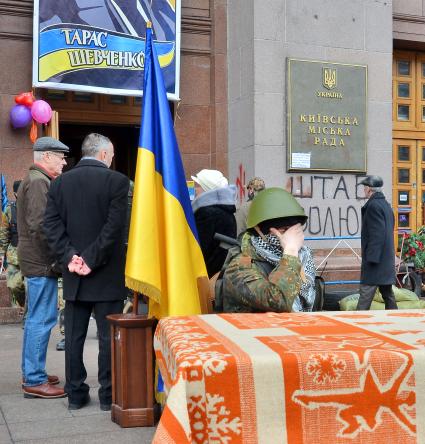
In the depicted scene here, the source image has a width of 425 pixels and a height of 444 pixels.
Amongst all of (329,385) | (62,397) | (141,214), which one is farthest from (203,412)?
(62,397)

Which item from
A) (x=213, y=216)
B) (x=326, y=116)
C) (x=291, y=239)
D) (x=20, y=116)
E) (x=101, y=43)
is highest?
(x=101, y=43)

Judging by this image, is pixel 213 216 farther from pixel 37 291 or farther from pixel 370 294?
pixel 370 294

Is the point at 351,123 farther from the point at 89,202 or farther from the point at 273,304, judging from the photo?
the point at 273,304

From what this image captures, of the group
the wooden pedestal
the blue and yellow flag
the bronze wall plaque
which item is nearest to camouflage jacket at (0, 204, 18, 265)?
the wooden pedestal

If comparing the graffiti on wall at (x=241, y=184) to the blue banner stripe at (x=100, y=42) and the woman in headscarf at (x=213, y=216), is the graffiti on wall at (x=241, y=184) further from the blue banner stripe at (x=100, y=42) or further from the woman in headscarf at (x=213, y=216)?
the woman in headscarf at (x=213, y=216)

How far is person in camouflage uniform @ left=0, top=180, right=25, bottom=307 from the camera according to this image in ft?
25.5

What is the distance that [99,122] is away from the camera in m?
11.0

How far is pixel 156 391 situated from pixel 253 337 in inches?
73.0

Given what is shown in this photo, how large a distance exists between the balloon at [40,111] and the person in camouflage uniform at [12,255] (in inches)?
71.9

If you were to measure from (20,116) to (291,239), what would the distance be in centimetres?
730

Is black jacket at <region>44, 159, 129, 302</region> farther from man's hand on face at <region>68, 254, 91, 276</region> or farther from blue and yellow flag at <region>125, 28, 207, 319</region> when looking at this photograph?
blue and yellow flag at <region>125, 28, 207, 319</region>

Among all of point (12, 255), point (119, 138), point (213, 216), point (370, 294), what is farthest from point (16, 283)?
point (119, 138)

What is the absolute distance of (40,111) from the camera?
9.73 meters

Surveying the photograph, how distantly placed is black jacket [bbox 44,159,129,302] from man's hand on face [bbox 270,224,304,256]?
5.41ft
